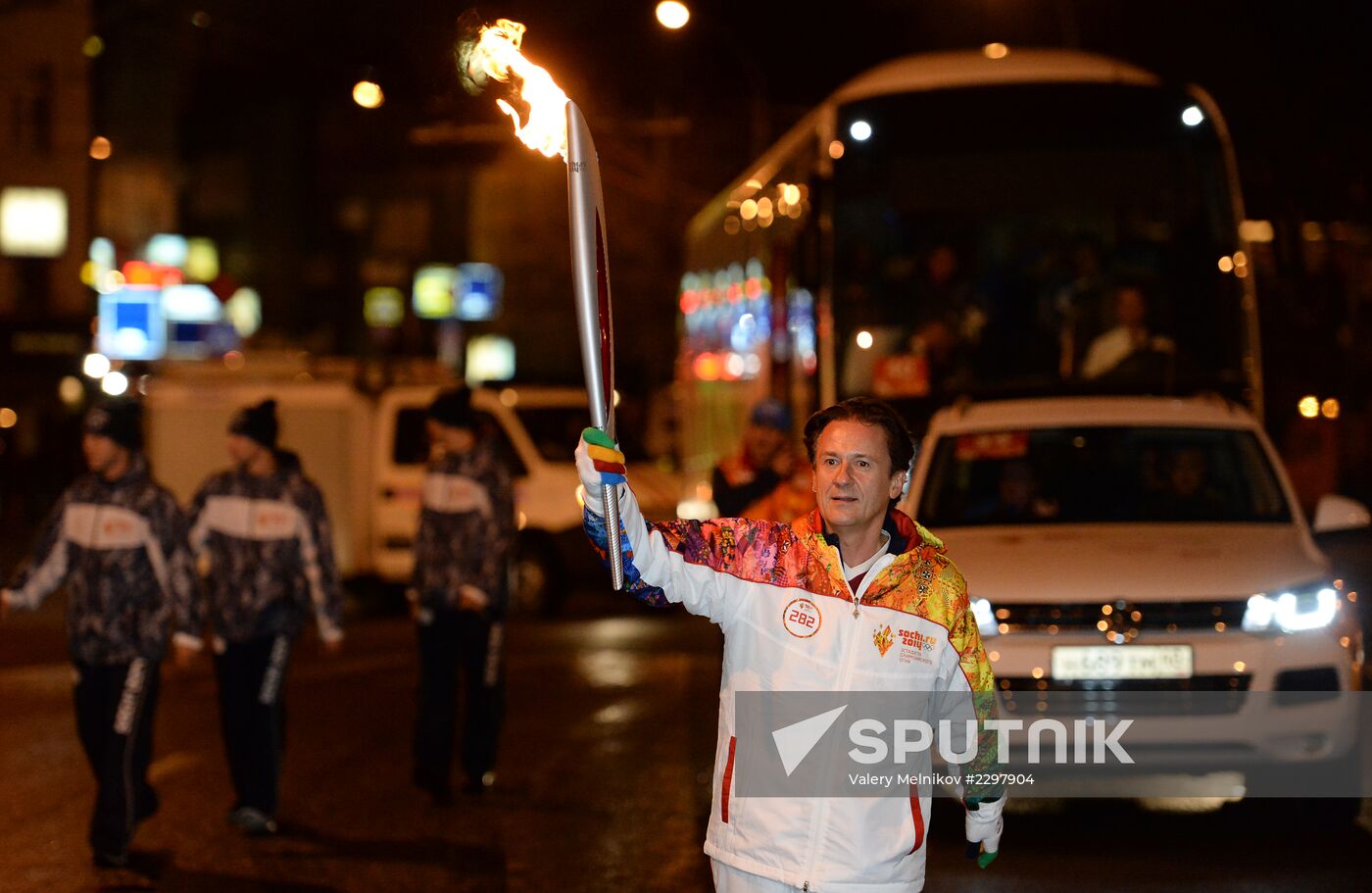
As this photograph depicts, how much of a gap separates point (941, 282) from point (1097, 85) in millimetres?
1715

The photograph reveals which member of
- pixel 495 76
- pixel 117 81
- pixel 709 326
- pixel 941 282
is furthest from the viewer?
pixel 117 81

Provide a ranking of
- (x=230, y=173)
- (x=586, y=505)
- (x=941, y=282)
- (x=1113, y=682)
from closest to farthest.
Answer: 1. (x=586, y=505)
2. (x=1113, y=682)
3. (x=941, y=282)
4. (x=230, y=173)

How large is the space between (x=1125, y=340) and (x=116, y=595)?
672cm

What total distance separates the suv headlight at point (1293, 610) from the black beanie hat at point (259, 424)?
437cm

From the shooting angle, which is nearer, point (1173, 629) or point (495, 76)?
point (495, 76)

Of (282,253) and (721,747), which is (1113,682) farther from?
(282,253)

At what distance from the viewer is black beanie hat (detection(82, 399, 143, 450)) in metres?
8.16

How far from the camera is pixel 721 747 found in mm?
4328

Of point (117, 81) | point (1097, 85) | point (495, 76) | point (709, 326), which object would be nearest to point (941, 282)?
point (1097, 85)

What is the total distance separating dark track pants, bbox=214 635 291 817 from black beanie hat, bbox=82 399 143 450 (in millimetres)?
1033

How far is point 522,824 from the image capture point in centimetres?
883

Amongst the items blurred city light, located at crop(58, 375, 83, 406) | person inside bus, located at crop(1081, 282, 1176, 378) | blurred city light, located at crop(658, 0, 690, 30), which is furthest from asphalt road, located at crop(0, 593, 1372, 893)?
blurred city light, located at crop(58, 375, 83, 406)

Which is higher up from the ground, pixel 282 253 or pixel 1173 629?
pixel 282 253

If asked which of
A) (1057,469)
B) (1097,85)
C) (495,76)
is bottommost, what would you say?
(1057,469)
